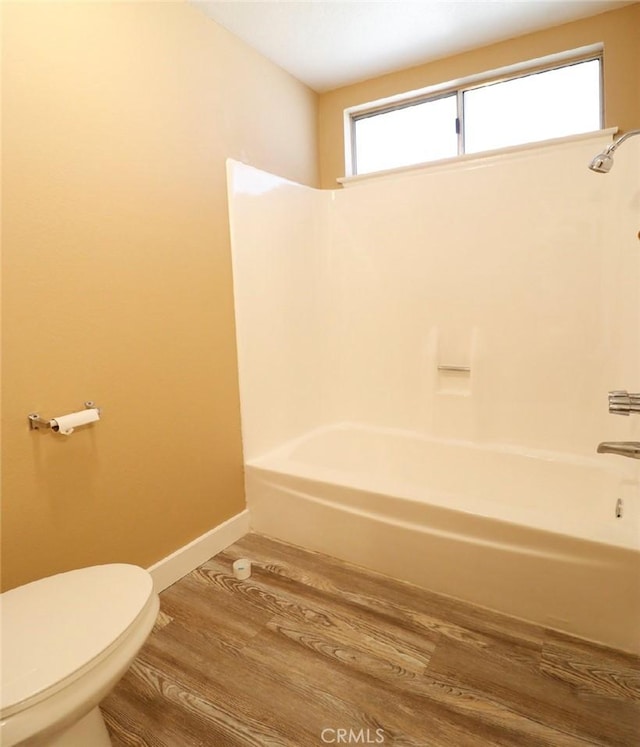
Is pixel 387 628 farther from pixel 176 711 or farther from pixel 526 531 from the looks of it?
pixel 176 711

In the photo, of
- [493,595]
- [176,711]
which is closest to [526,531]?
[493,595]

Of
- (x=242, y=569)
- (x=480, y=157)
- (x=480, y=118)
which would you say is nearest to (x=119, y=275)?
(x=242, y=569)

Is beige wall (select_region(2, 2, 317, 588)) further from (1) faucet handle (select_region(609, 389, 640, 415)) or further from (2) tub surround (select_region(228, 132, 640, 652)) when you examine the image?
(1) faucet handle (select_region(609, 389, 640, 415))

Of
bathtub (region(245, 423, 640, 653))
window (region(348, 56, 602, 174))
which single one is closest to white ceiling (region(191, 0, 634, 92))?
window (region(348, 56, 602, 174))

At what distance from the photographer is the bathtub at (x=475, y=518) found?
58.8 inches

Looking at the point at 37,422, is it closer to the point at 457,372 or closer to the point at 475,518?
the point at 475,518

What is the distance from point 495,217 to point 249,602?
6.84ft

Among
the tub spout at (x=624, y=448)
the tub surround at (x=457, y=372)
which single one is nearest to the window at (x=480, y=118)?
the tub surround at (x=457, y=372)

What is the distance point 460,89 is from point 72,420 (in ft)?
8.29

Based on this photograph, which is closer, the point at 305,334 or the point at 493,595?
the point at 493,595

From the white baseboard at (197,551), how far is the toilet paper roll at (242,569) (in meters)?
0.18

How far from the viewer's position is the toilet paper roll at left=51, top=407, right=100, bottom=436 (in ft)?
4.61

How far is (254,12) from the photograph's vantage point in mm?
1988

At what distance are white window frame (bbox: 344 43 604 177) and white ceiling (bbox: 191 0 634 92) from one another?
0.45 feet
